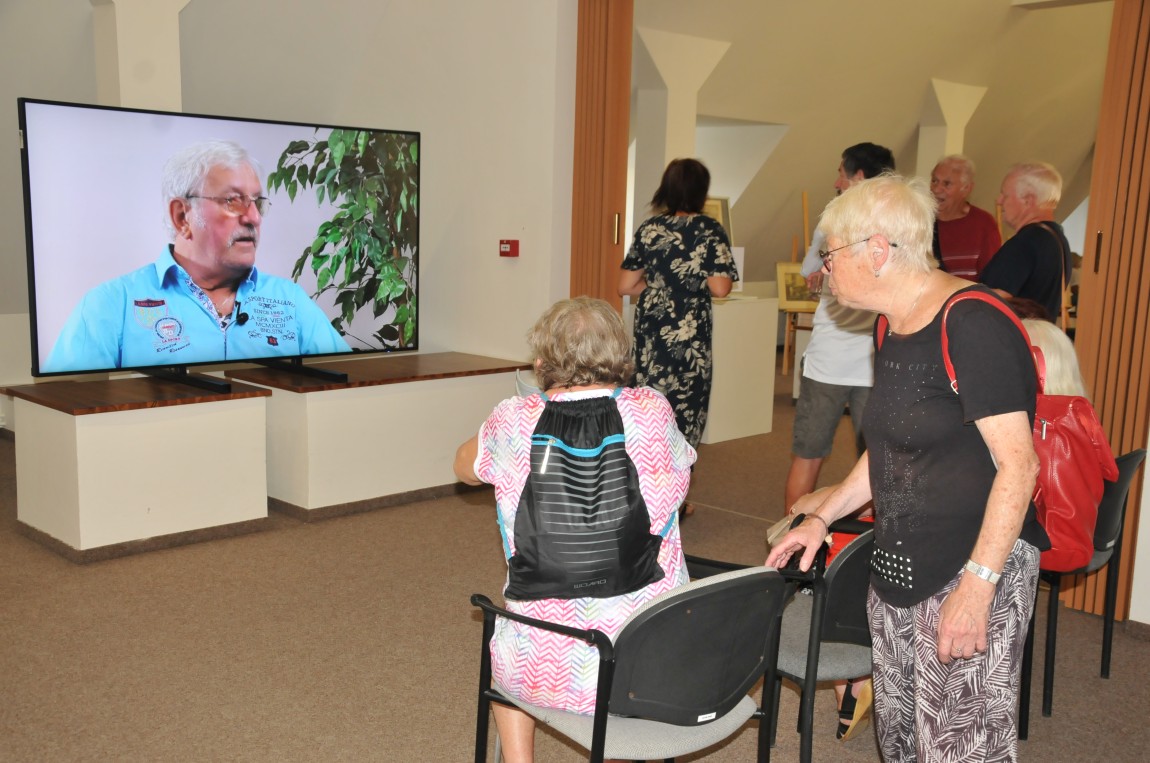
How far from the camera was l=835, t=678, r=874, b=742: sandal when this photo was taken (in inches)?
100

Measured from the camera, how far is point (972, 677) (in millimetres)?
1733

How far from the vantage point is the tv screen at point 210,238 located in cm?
380

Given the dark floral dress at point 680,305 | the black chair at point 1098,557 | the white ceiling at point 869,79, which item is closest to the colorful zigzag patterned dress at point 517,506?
the black chair at point 1098,557

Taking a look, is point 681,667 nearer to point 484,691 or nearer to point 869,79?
point 484,691

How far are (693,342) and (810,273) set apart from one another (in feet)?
2.15

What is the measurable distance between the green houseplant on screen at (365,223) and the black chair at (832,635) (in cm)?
299

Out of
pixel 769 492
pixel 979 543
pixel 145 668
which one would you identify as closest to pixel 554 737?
pixel 145 668

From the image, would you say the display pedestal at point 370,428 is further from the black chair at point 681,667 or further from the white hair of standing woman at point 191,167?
the black chair at point 681,667

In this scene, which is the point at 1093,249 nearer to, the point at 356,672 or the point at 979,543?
the point at 979,543

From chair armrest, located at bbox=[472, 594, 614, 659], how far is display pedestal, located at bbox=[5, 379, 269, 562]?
2535 millimetres

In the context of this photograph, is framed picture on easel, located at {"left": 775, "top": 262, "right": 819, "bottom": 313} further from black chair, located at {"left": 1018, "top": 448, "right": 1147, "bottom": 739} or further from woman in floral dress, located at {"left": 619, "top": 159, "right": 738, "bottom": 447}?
black chair, located at {"left": 1018, "top": 448, "right": 1147, "bottom": 739}

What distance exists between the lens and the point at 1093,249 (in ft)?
11.6

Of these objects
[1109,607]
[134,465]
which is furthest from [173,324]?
[1109,607]

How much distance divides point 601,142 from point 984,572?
358 centimetres
